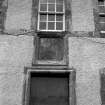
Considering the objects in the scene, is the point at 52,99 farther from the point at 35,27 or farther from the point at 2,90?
the point at 35,27

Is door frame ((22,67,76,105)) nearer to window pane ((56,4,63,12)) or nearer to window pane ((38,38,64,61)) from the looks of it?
window pane ((38,38,64,61))

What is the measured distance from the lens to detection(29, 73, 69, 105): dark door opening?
826cm

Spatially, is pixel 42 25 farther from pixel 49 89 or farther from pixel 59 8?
pixel 49 89

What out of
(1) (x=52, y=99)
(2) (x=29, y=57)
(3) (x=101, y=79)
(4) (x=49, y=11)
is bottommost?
(1) (x=52, y=99)

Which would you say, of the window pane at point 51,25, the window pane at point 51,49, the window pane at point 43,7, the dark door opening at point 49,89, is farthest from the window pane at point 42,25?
the dark door opening at point 49,89

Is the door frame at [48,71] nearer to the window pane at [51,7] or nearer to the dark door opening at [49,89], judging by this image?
the dark door opening at [49,89]

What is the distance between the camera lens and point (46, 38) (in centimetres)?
927

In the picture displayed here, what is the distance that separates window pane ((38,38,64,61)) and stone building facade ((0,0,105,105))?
35mm

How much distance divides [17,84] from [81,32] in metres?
2.97

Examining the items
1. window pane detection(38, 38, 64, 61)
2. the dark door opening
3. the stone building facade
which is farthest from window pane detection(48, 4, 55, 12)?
the dark door opening

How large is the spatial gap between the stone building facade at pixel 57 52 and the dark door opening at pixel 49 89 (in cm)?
6

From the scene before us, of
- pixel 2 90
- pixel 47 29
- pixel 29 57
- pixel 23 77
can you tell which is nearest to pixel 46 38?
pixel 47 29

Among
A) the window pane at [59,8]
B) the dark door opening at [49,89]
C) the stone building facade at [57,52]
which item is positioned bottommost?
the dark door opening at [49,89]

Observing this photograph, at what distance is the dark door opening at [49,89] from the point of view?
8.26 m
